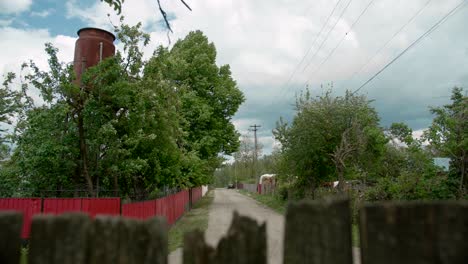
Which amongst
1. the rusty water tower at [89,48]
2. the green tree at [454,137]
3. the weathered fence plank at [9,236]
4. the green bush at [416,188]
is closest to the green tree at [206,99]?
the rusty water tower at [89,48]

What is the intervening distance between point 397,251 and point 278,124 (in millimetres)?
23493

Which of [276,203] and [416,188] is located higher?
[416,188]

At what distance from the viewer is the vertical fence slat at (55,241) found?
1.43 meters

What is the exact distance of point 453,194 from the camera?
43.9 ft

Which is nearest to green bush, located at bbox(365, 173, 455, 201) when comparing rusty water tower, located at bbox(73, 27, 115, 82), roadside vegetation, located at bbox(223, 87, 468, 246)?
roadside vegetation, located at bbox(223, 87, 468, 246)

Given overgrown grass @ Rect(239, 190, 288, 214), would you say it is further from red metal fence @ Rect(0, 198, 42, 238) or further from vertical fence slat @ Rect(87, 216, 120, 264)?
vertical fence slat @ Rect(87, 216, 120, 264)

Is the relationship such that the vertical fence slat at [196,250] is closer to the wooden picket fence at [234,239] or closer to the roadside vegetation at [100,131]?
the wooden picket fence at [234,239]

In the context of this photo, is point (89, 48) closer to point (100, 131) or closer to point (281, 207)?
point (100, 131)

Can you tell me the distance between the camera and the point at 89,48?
14758 mm

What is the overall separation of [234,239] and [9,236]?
92 cm

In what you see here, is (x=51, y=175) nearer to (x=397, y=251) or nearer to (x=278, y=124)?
(x=397, y=251)

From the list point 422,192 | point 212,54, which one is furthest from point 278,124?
point 422,192

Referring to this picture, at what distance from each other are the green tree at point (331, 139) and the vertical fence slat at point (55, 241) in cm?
1784

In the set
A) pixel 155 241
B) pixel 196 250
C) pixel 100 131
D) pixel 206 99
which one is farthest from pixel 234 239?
pixel 206 99
